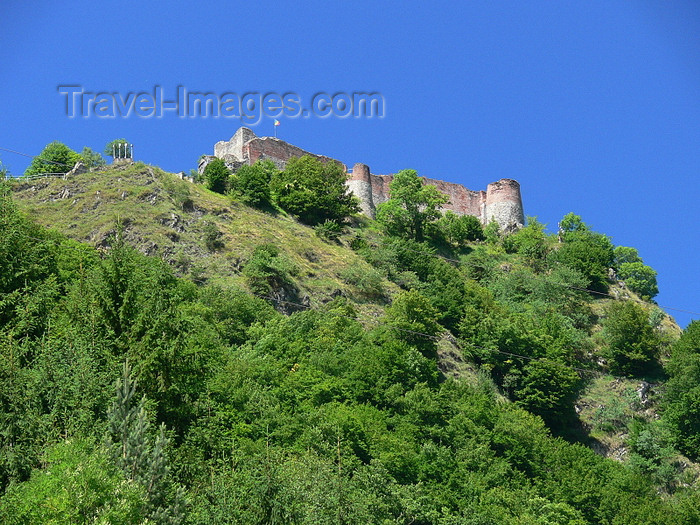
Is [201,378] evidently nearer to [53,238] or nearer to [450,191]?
[53,238]

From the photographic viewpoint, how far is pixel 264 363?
32.4 m

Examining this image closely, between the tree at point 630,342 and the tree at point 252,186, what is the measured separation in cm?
2146

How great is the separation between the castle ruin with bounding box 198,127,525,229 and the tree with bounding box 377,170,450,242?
497 cm

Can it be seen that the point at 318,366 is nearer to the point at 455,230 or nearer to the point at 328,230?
the point at 328,230

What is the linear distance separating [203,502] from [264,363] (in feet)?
48.9

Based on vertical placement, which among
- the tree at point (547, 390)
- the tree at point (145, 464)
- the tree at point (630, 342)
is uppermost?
the tree at point (630, 342)

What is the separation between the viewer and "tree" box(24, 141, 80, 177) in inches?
2297

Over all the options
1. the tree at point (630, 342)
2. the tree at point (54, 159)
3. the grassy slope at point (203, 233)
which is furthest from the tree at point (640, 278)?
the tree at point (54, 159)

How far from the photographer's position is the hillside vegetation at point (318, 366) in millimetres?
17938

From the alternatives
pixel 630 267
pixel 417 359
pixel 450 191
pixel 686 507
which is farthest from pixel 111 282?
pixel 450 191


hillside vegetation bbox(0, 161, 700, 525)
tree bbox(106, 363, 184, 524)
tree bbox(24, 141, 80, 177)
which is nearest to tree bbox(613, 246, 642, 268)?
hillside vegetation bbox(0, 161, 700, 525)

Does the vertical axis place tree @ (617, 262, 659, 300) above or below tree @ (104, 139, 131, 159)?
below

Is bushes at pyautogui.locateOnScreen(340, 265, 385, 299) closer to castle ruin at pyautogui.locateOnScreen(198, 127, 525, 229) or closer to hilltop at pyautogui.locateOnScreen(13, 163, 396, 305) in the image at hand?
hilltop at pyautogui.locateOnScreen(13, 163, 396, 305)

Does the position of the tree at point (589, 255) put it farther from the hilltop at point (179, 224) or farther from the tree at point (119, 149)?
the tree at point (119, 149)
